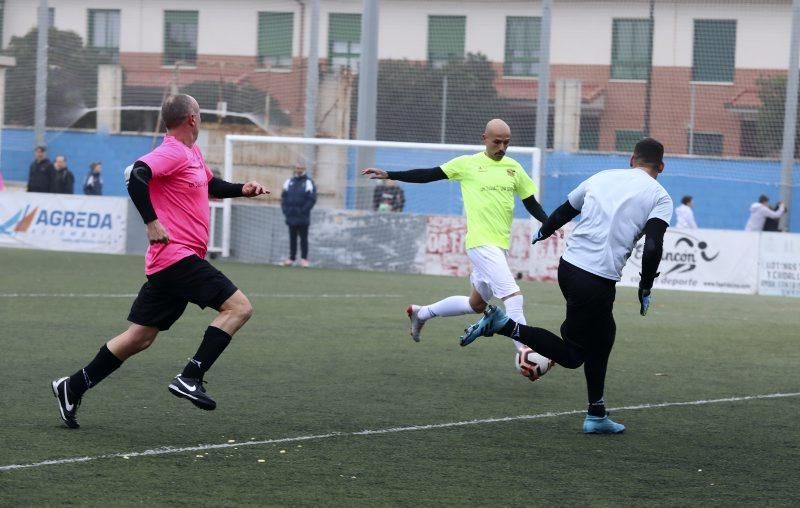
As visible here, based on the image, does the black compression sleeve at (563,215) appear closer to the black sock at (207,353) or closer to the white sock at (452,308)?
the black sock at (207,353)

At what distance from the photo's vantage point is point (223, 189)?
26.5ft

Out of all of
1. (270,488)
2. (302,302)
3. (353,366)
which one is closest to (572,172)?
(302,302)

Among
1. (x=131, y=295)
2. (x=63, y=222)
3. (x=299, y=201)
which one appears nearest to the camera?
(x=131, y=295)

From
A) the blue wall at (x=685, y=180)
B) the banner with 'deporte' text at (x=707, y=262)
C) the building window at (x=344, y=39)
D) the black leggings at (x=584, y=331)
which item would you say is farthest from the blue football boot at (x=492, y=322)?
the building window at (x=344, y=39)

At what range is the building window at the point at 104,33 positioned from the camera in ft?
108

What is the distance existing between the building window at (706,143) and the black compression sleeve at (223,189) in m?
21.2

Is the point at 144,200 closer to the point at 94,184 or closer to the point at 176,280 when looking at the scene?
the point at 176,280

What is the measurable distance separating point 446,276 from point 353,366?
12.8m

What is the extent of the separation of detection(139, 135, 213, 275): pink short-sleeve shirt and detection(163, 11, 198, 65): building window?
25.4m

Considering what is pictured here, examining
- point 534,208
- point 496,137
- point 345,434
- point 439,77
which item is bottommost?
point 345,434

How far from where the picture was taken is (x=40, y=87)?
31797mm

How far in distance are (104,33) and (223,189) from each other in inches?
1034

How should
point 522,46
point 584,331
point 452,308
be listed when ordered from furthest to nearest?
point 522,46 → point 452,308 → point 584,331

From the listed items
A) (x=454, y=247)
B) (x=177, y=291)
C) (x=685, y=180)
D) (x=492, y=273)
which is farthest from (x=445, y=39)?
(x=177, y=291)
